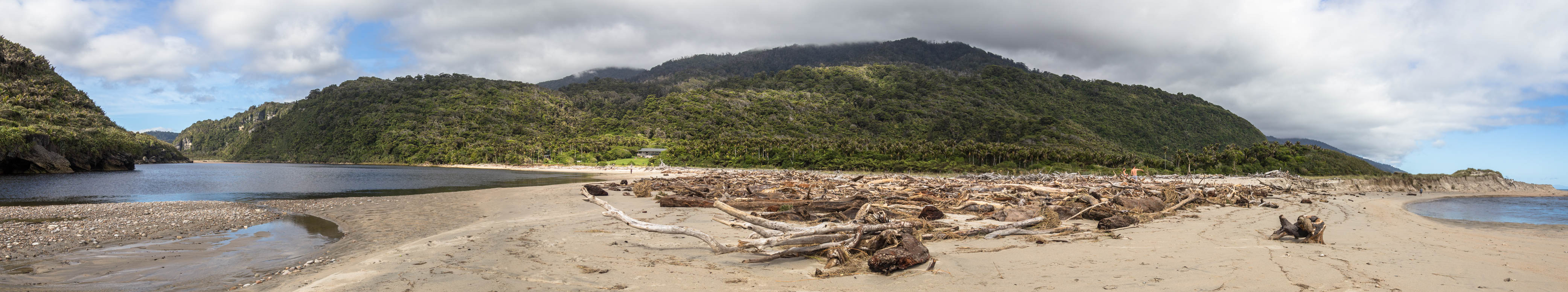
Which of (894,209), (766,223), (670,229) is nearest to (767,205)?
(894,209)

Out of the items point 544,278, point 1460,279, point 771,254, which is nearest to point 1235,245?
point 1460,279

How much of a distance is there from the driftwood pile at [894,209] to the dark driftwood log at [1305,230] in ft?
7.41

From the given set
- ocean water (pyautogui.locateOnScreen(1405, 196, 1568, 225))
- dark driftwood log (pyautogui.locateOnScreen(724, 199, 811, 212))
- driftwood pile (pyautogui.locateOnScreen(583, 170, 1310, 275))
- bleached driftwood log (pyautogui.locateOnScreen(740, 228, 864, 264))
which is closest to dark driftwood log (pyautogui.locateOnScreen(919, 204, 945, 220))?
driftwood pile (pyautogui.locateOnScreen(583, 170, 1310, 275))

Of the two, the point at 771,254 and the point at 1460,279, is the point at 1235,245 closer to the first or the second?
the point at 1460,279

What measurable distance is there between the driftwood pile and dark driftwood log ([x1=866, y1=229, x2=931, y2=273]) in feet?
0.04

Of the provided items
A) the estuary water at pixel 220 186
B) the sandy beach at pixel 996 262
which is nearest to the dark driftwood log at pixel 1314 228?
the sandy beach at pixel 996 262

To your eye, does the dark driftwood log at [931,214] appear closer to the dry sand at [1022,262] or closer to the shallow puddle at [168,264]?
the dry sand at [1022,262]

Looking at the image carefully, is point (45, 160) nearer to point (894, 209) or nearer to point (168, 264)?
point (168, 264)

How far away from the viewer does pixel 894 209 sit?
12703 millimetres

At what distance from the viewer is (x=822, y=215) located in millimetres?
11516

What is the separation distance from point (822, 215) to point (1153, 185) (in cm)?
1795

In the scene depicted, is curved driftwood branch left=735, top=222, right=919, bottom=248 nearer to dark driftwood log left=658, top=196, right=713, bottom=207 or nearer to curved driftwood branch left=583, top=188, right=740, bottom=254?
curved driftwood branch left=583, top=188, right=740, bottom=254

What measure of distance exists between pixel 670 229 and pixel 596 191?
13.7m

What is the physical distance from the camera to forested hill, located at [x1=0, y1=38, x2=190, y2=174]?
43.6 m
